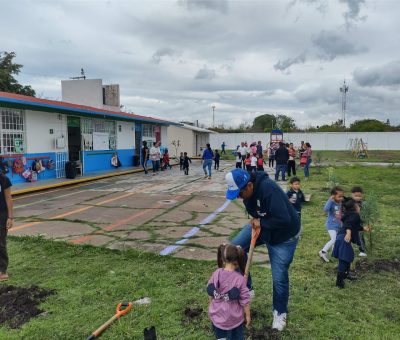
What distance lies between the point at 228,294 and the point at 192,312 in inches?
47.2

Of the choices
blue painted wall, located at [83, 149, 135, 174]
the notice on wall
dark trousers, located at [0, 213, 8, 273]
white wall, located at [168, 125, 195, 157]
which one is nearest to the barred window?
blue painted wall, located at [83, 149, 135, 174]

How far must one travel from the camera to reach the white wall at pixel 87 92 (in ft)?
105

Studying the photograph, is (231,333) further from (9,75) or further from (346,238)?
(9,75)

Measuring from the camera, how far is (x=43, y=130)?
632 inches

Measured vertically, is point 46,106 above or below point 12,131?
above

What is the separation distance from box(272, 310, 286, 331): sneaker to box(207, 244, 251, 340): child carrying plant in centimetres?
69

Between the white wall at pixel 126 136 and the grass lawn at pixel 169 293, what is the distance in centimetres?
1674

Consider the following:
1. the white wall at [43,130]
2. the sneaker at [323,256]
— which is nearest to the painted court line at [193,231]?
the sneaker at [323,256]

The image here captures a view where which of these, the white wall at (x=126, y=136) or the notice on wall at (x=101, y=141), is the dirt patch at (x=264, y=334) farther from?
the white wall at (x=126, y=136)

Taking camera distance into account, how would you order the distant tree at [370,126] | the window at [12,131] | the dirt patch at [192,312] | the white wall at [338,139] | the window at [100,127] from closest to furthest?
the dirt patch at [192,312], the window at [12,131], the window at [100,127], the white wall at [338,139], the distant tree at [370,126]

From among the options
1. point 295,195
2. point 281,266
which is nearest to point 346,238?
point 295,195

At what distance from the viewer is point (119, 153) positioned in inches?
907

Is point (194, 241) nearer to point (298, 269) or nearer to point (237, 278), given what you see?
point (298, 269)

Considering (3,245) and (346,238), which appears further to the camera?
(3,245)
